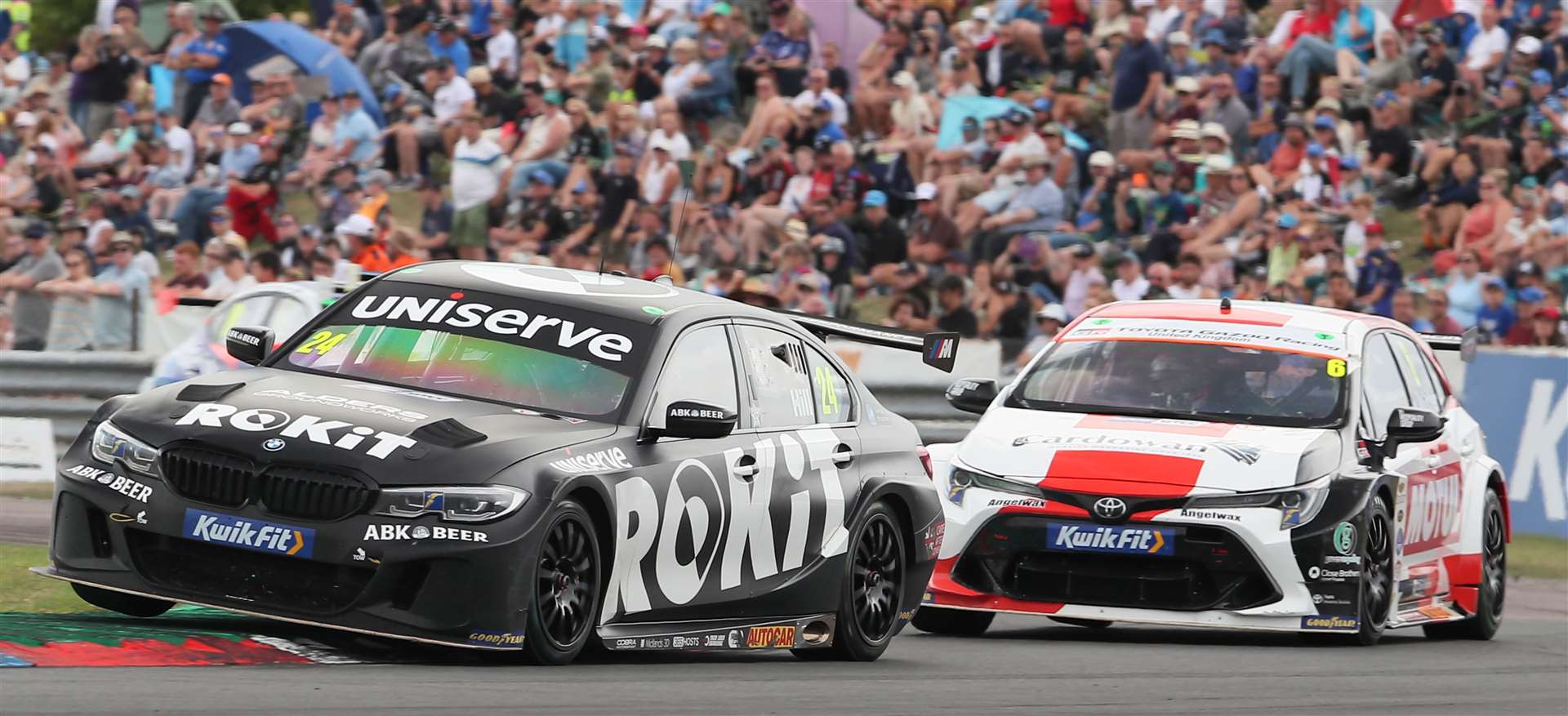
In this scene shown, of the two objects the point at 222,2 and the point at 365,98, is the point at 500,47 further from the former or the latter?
the point at 222,2

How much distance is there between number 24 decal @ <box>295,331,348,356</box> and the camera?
330 inches

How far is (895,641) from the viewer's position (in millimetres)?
10703

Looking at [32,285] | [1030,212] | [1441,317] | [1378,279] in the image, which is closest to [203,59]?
[32,285]

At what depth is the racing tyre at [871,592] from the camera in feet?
30.3

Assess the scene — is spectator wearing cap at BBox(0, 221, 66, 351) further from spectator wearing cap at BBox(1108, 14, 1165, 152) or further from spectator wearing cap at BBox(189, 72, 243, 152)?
spectator wearing cap at BBox(1108, 14, 1165, 152)

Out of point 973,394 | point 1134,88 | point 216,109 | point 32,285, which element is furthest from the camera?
point 216,109

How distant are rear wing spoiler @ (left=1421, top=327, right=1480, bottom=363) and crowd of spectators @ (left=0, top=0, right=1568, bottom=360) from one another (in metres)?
4.06

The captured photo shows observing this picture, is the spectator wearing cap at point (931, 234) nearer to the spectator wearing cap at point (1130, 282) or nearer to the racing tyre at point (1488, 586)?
the spectator wearing cap at point (1130, 282)

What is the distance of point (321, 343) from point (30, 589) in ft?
7.32

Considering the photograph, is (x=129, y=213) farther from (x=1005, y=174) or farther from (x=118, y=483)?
(x=118, y=483)

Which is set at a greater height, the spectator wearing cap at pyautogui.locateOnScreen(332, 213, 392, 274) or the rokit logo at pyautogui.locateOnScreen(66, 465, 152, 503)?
the rokit logo at pyautogui.locateOnScreen(66, 465, 152, 503)

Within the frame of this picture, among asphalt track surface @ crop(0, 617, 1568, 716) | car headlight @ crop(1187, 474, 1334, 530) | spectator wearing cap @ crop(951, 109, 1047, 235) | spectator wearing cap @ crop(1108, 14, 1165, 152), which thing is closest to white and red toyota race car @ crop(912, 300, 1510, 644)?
car headlight @ crop(1187, 474, 1334, 530)

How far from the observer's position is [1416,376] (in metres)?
12.5

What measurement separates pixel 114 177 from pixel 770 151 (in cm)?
642
